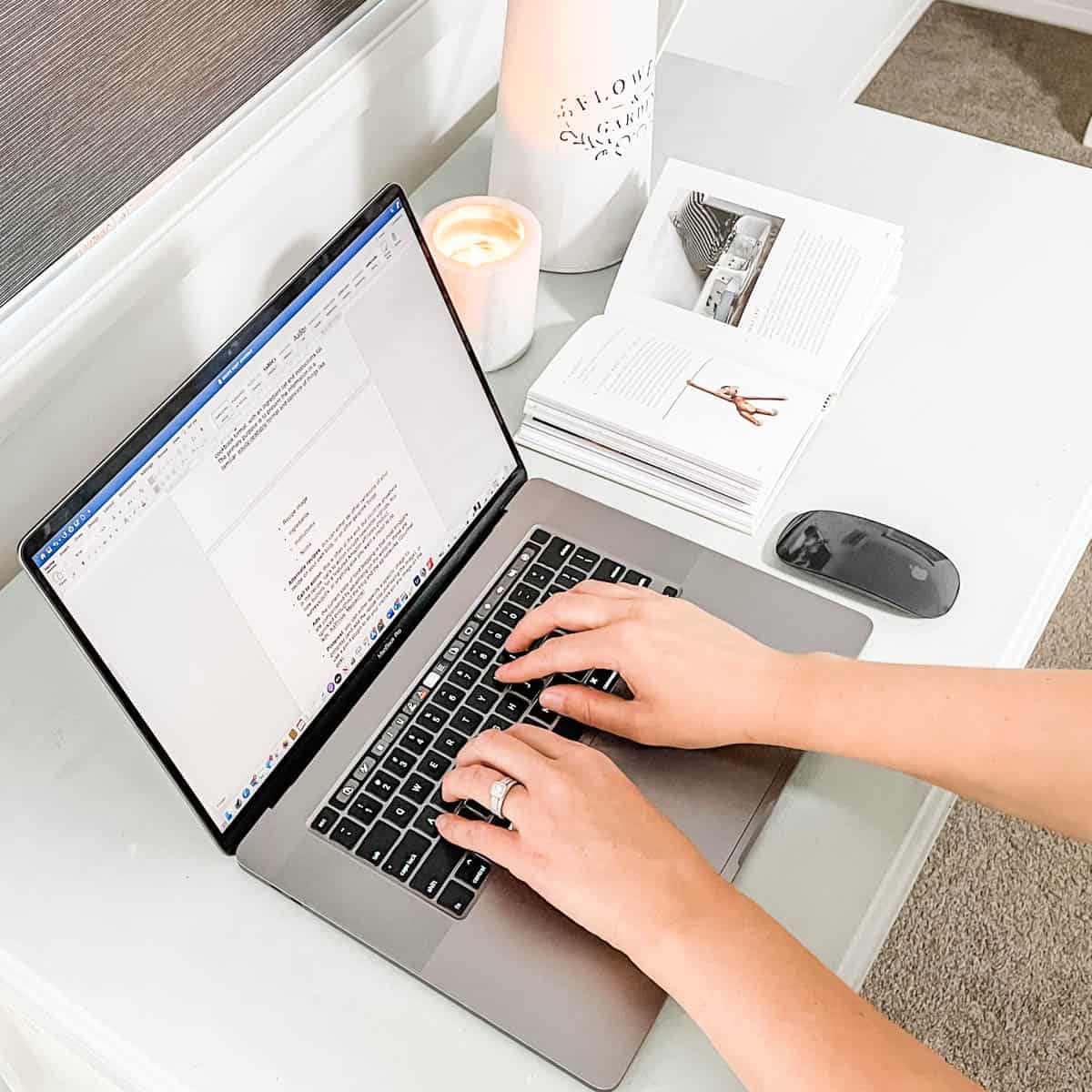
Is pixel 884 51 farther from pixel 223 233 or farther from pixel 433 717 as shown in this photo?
pixel 433 717

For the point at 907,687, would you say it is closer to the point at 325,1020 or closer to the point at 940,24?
the point at 325,1020

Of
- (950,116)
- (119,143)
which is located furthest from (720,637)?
(950,116)

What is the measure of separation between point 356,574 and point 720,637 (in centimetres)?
22

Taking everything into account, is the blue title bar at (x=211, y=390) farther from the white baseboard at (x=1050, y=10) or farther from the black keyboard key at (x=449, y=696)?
the white baseboard at (x=1050, y=10)

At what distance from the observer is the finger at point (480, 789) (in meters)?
0.67

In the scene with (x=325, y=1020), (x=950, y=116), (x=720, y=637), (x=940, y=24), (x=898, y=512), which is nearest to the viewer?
(x=325, y=1020)

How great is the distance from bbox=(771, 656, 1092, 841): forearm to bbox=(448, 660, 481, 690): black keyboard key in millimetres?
179

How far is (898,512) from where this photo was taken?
2.86 ft

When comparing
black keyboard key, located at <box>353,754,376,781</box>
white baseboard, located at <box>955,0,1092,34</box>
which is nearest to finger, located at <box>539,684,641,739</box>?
black keyboard key, located at <box>353,754,376,781</box>

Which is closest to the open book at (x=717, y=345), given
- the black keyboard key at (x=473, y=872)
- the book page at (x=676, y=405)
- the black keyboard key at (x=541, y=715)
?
the book page at (x=676, y=405)

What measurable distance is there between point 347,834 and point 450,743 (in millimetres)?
78

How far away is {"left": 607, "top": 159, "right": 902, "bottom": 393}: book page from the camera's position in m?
0.95

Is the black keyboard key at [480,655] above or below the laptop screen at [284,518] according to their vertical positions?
below

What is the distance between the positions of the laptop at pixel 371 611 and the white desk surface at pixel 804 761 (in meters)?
0.03
